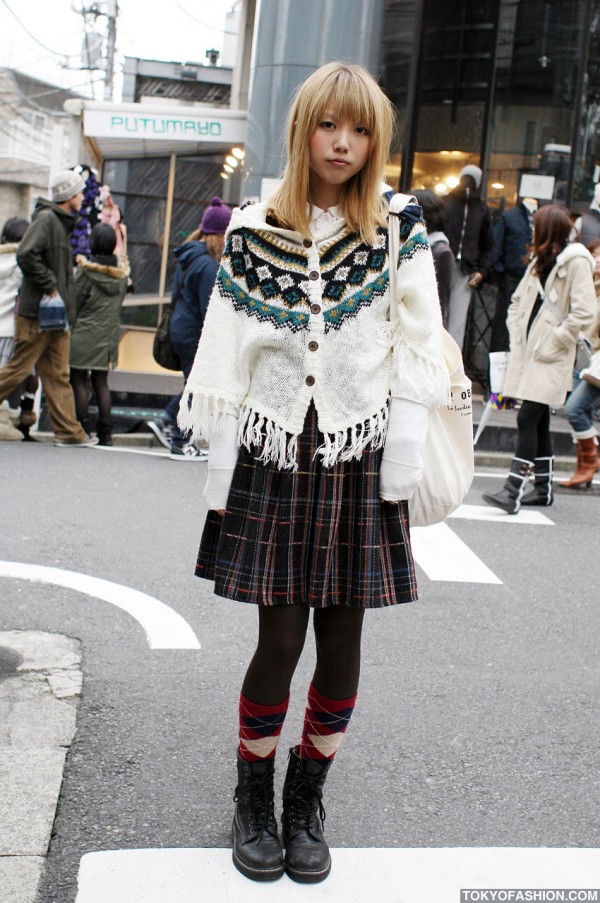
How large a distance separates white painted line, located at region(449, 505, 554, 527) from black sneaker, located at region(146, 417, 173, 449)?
9.29 feet

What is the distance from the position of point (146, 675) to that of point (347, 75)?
7.22 feet

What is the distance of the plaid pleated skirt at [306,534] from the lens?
251cm

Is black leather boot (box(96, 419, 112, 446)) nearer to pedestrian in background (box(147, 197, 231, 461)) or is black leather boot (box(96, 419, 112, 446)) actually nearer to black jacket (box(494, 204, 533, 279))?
pedestrian in background (box(147, 197, 231, 461))

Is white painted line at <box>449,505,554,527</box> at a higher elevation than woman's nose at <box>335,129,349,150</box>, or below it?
below

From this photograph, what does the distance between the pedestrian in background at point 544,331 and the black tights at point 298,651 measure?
4.48 meters

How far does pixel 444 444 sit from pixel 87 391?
6839mm

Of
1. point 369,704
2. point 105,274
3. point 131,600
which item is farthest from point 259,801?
point 105,274

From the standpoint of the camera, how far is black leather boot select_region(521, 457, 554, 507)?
722 cm

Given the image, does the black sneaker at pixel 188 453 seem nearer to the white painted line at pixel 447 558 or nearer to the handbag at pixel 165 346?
the handbag at pixel 165 346

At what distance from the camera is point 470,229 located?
11.3 m

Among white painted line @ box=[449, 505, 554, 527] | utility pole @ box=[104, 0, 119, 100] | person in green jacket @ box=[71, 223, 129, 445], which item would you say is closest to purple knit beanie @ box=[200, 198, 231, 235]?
person in green jacket @ box=[71, 223, 129, 445]

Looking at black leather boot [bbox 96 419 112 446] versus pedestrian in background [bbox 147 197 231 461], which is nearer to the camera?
pedestrian in background [bbox 147 197 231 461]

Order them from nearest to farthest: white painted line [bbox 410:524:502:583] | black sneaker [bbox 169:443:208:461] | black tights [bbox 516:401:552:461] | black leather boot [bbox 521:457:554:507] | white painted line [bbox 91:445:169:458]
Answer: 1. white painted line [bbox 410:524:502:583]
2. black tights [bbox 516:401:552:461]
3. black leather boot [bbox 521:457:554:507]
4. black sneaker [bbox 169:443:208:461]
5. white painted line [bbox 91:445:169:458]

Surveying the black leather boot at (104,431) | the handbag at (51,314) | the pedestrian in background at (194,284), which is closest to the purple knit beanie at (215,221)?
the pedestrian in background at (194,284)
